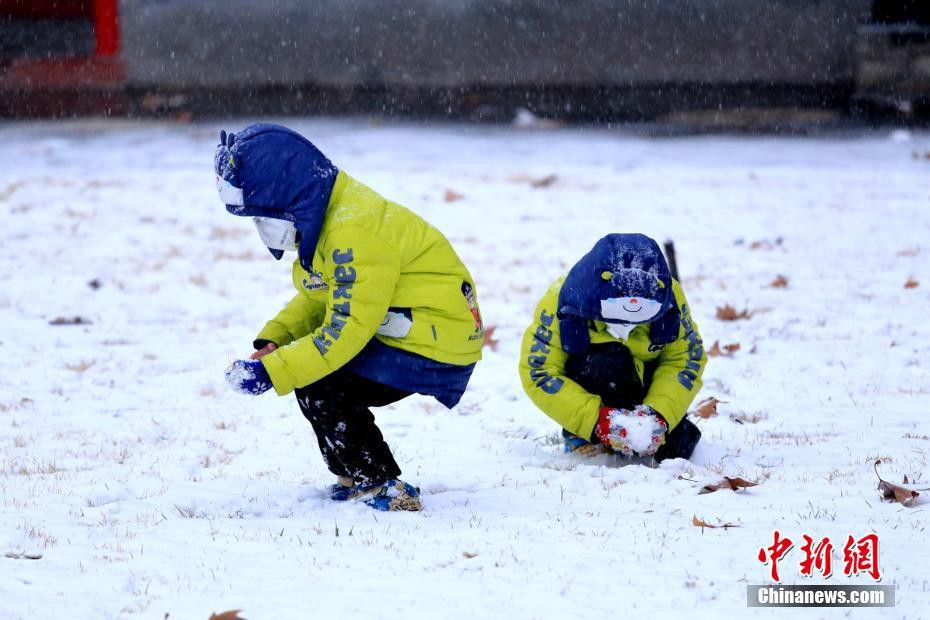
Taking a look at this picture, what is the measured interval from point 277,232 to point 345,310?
41cm

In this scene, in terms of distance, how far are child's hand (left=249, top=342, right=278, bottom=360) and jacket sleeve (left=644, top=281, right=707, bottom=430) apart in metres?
1.53

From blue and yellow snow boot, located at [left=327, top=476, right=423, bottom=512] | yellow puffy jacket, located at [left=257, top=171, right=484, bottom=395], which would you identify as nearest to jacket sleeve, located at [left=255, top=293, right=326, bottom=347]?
yellow puffy jacket, located at [left=257, top=171, right=484, bottom=395]

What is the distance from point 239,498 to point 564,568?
141cm

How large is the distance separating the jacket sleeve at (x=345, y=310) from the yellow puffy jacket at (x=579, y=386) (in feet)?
3.48

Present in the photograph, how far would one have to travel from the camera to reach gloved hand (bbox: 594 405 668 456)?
4.38 meters

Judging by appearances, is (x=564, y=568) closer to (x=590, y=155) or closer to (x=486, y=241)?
(x=486, y=241)

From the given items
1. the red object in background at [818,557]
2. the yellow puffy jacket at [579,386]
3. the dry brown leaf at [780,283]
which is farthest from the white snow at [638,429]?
the dry brown leaf at [780,283]

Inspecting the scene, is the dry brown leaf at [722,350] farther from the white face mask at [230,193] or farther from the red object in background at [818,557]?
the white face mask at [230,193]

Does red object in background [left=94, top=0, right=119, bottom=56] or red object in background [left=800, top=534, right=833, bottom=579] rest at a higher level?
red object in background [left=94, top=0, right=119, bottom=56]

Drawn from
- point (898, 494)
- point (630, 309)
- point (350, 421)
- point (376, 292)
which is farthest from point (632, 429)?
point (376, 292)

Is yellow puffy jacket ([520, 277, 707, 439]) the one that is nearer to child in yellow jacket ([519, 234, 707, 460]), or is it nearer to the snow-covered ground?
child in yellow jacket ([519, 234, 707, 460])

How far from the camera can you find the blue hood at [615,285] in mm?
4238

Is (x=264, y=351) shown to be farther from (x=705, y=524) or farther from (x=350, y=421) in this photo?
(x=705, y=524)

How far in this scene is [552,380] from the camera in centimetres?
454
